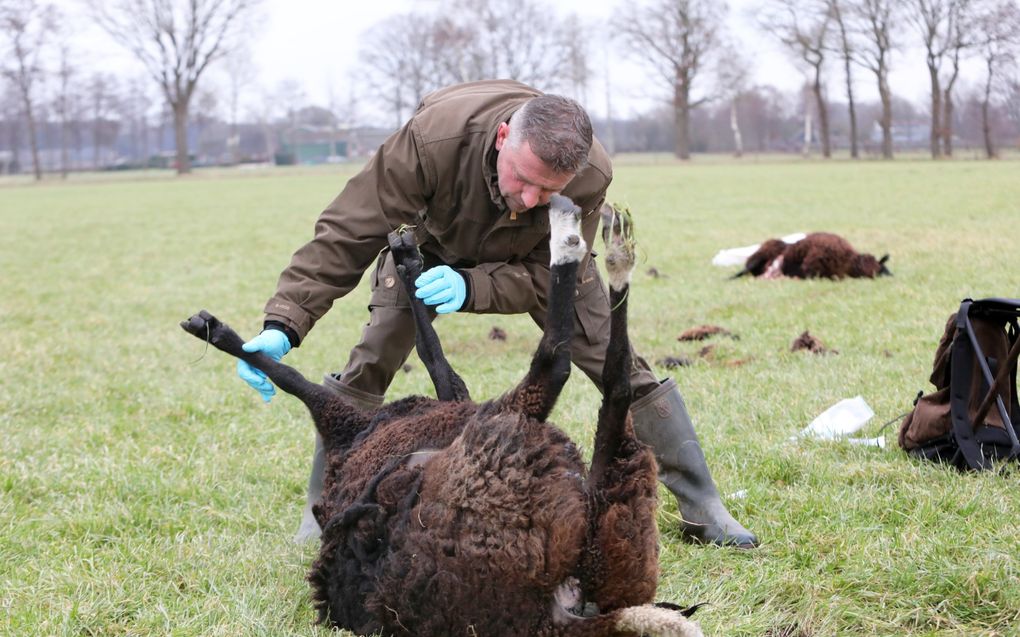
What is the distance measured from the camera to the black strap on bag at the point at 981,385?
13.2 ft

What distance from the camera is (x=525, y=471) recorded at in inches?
101

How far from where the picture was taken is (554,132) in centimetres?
314

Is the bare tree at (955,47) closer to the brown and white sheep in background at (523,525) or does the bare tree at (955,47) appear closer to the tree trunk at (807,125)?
the tree trunk at (807,125)

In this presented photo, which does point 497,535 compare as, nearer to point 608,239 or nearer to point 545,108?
point 608,239

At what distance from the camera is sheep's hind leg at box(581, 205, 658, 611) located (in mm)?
2555

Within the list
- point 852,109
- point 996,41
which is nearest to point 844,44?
point 852,109

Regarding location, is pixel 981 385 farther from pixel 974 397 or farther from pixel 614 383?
pixel 614 383

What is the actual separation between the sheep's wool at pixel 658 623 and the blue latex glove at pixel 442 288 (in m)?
1.39

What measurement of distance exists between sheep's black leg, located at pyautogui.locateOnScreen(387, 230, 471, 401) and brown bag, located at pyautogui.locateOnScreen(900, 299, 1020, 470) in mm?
2252

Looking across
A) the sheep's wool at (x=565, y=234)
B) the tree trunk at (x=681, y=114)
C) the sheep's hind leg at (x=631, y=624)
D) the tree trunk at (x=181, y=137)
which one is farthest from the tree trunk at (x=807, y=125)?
the sheep's hind leg at (x=631, y=624)

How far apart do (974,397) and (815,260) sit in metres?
6.43

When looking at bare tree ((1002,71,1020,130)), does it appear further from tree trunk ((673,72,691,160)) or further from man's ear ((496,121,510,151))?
tree trunk ((673,72,691,160))

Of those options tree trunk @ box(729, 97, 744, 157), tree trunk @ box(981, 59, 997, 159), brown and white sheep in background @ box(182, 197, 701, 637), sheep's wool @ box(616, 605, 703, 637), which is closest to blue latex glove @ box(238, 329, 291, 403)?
brown and white sheep in background @ box(182, 197, 701, 637)

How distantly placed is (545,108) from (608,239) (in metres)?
0.84
